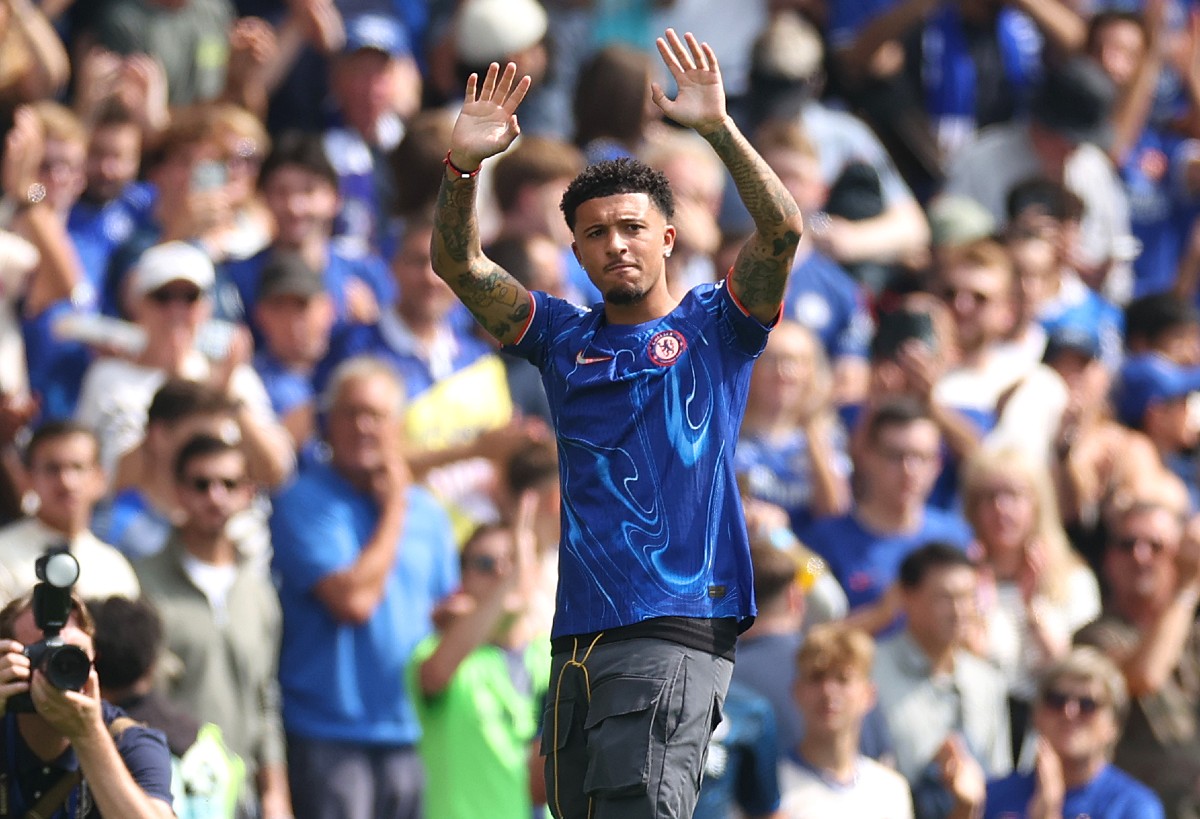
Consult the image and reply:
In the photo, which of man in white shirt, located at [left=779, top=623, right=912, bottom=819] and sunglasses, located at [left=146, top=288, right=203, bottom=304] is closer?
man in white shirt, located at [left=779, top=623, right=912, bottom=819]

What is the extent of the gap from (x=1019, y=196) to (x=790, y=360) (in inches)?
134

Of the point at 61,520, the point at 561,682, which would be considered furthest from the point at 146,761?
the point at 61,520

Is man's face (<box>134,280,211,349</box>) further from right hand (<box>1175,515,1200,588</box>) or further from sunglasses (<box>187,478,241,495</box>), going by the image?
right hand (<box>1175,515,1200,588</box>)

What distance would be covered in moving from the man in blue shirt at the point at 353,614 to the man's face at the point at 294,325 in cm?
91

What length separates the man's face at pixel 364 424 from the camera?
921 centimetres

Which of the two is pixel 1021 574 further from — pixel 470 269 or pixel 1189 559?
pixel 470 269

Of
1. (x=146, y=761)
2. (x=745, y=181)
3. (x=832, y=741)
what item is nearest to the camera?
(x=745, y=181)

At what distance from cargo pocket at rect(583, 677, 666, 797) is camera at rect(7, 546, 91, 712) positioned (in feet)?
4.93

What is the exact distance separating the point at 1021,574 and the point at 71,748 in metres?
5.32

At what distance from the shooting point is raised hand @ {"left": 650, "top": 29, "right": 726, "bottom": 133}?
19.6 feet

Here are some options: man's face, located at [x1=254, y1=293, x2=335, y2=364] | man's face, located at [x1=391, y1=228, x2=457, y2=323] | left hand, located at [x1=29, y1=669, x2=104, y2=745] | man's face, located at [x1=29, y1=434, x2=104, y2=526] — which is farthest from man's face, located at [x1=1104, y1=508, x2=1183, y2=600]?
left hand, located at [x1=29, y1=669, x2=104, y2=745]

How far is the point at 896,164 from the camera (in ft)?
48.6

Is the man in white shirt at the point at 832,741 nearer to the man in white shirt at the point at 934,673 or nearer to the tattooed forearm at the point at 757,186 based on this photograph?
the man in white shirt at the point at 934,673

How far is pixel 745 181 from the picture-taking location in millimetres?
6004
